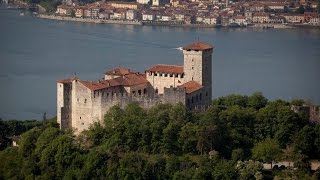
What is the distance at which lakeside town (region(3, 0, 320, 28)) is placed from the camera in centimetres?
4353

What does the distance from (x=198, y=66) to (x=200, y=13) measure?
2821 centimetres

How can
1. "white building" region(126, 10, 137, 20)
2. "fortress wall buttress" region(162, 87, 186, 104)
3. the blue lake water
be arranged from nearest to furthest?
"fortress wall buttress" region(162, 87, 186, 104) < the blue lake water < "white building" region(126, 10, 137, 20)

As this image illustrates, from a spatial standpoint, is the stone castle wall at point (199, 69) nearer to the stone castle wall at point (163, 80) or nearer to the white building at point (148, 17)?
the stone castle wall at point (163, 80)

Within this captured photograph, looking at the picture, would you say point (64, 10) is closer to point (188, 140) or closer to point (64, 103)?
point (64, 103)

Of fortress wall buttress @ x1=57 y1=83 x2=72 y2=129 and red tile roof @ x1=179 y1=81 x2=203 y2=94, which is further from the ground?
red tile roof @ x1=179 y1=81 x2=203 y2=94

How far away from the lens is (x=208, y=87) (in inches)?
694

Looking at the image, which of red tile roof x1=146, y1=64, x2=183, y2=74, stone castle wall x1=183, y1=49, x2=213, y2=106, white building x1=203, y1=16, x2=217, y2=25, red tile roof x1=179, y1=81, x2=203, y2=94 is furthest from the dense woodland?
white building x1=203, y1=16, x2=217, y2=25

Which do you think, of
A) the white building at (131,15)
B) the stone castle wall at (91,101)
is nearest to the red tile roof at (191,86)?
the stone castle wall at (91,101)

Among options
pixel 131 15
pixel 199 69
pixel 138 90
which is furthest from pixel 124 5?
pixel 199 69

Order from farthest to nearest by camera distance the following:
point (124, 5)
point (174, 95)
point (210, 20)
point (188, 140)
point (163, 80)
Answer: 1. point (124, 5)
2. point (210, 20)
3. point (163, 80)
4. point (174, 95)
5. point (188, 140)

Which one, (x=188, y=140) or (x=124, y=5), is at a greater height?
(x=124, y=5)

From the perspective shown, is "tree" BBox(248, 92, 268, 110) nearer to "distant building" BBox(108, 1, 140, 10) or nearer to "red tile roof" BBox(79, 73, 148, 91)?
"red tile roof" BBox(79, 73, 148, 91)

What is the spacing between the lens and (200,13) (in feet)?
149

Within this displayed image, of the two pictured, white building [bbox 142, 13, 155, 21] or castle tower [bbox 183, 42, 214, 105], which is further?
white building [bbox 142, 13, 155, 21]
